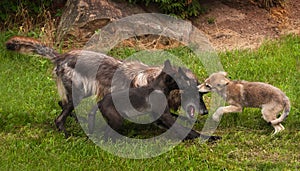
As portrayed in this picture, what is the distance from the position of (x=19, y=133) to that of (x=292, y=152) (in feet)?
11.5

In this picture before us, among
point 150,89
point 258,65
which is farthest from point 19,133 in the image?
point 258,65

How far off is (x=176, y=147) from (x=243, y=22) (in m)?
4.57

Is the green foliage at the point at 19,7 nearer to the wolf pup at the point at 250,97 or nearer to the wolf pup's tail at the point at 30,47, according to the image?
the wolf pup's tail at the point at 30,47

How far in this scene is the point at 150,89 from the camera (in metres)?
8.09

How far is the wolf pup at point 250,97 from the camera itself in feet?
A: 26.6

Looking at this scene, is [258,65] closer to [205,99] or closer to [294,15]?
[205,99]

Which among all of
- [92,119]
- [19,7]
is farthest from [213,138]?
[19,7]

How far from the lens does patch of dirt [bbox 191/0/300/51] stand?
11219 mm

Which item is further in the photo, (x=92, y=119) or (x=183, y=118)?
(x=183, y=118)

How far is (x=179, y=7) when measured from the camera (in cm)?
1136

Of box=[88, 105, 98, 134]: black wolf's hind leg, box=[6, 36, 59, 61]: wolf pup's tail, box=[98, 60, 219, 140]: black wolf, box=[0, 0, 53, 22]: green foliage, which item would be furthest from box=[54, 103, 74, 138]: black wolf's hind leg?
box=[0, 0, 53, 22]: green foliage

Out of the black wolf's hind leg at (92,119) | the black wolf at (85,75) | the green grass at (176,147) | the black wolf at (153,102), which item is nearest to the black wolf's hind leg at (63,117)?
the black wolf at (85,75)

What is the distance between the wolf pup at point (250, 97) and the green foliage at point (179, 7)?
10.2ft

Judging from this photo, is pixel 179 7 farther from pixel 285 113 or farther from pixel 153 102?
pixel 285 113
